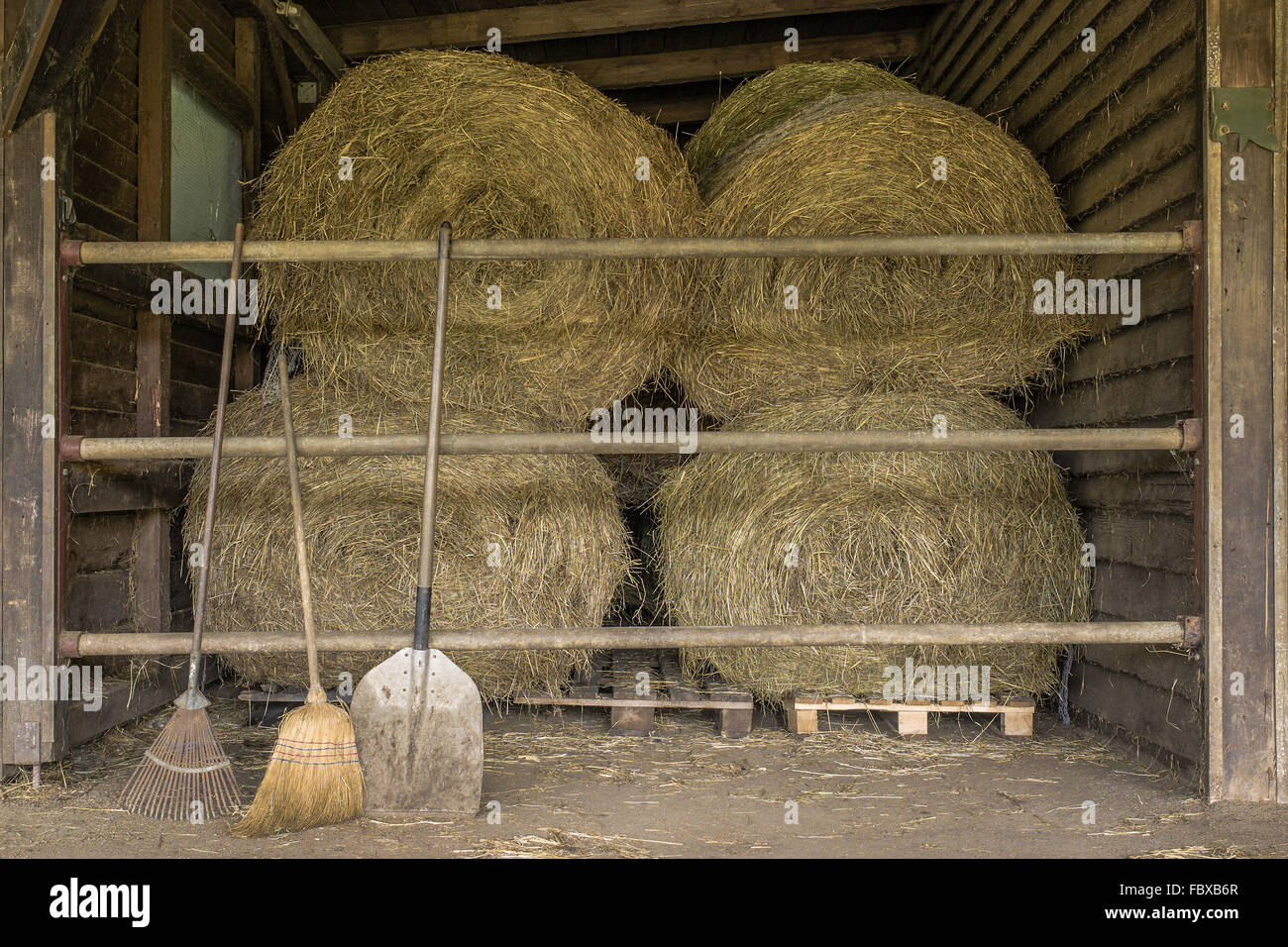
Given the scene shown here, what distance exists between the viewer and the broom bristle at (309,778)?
8.57ft

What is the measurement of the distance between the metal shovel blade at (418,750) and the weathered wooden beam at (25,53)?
2.04 m

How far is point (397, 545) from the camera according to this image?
11.8ft

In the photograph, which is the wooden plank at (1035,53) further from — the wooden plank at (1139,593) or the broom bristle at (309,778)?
the broom bristle at (309,778)

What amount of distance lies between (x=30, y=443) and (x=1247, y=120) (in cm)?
380

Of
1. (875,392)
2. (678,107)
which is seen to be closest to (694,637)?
(875,392)

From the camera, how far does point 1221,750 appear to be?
294cm

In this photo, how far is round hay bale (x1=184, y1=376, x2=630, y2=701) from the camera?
141 inches

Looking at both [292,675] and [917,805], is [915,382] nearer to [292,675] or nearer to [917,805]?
[917,805]

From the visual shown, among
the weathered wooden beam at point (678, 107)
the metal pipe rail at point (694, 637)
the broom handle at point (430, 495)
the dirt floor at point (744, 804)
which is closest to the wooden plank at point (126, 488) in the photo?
the metal pipe rail at point (694, 637)

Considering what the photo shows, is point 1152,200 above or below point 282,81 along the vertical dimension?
below

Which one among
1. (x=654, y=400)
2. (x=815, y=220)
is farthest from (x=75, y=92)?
(x=654, y=400)

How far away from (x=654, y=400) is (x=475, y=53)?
204 cm

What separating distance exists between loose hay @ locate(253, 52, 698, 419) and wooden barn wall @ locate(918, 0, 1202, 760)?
1562 mm

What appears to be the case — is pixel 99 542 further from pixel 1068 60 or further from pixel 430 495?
pixel 1068 60
